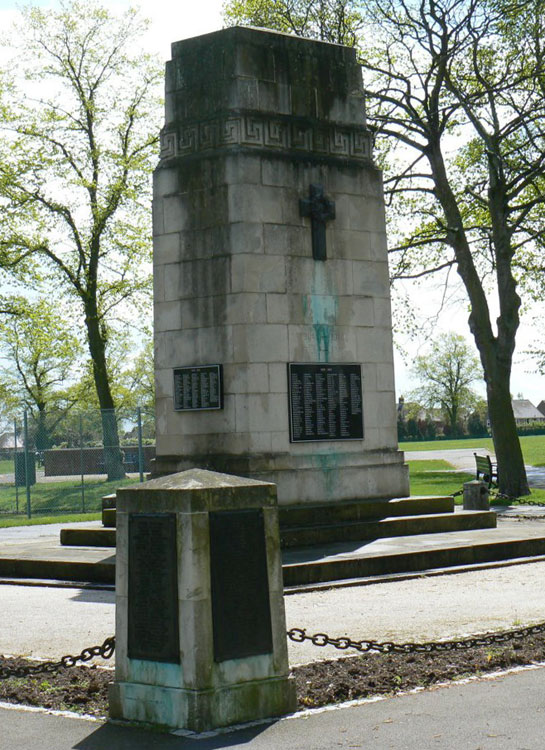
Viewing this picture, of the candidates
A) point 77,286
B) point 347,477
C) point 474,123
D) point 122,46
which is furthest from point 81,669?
point 122,46

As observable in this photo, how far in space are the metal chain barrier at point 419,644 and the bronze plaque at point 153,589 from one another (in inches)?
51.3

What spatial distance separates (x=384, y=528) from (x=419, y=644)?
258 inches

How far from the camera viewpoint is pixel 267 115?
1464 centimetres

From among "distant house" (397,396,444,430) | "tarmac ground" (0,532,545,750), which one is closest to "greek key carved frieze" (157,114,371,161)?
"tarmac ground" (0,532,545,750)

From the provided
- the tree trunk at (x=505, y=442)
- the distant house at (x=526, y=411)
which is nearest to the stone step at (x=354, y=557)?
the tree trunk at (x=505, y=442)

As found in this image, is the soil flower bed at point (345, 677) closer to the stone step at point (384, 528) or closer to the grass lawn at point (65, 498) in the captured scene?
the stone step at point (384, 528)

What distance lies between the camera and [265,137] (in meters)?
14.6

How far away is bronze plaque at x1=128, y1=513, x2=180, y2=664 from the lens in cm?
666

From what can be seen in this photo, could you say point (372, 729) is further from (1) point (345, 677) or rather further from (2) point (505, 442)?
(2) point (505, 442)

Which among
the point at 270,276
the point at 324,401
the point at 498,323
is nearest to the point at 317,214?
the point at 270,276

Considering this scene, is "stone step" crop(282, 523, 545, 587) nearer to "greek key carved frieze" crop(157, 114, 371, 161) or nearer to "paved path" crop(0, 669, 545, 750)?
"paved path" crop(0, 669, 545, 750)

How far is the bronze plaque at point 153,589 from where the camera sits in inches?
262

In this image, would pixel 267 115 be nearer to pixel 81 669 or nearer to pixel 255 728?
pixel 81 669

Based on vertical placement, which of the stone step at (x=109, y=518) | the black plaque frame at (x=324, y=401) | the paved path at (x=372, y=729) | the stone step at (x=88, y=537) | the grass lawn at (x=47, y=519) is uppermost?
the black plaque frame at (x=324, y=401)
